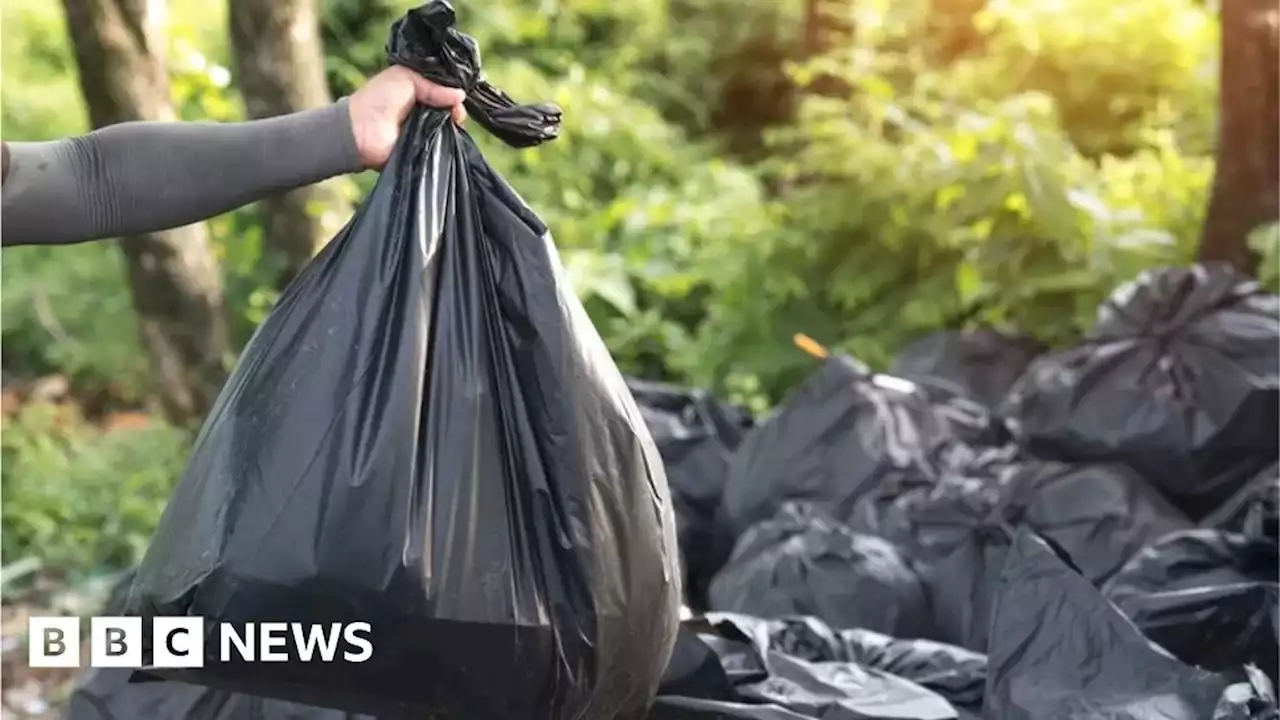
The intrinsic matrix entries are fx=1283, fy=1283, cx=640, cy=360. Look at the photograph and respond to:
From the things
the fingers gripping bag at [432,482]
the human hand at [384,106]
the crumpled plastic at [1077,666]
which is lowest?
the crumpled plastic at [1077,666]

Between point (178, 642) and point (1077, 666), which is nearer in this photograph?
point (178, 642)

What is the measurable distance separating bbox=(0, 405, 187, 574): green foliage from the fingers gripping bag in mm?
2427

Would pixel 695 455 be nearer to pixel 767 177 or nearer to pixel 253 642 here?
pixel 253 642

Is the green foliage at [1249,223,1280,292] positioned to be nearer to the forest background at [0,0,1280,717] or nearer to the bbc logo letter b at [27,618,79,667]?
the forest background at [0,0,1280,717]

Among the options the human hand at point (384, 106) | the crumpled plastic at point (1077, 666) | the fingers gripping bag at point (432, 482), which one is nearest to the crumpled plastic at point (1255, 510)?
the crumpled plastic at point (1077, 666)

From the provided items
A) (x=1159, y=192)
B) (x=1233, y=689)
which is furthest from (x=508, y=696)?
(x=1159, y=192)

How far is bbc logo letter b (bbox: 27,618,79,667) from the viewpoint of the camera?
2.02 m

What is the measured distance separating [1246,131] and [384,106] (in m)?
2.54

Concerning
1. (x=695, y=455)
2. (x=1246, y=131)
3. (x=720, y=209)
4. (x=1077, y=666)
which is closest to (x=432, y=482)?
(x=1077, y=666)

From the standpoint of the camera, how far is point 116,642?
1.53 meters

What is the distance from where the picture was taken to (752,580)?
2469mm

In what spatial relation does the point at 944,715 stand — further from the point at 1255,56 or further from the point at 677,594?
the point at 1255,56

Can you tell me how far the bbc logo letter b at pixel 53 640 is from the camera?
6.61 feet

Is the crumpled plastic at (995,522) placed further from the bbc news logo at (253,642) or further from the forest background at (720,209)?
the bbc news logo at (253,642)
